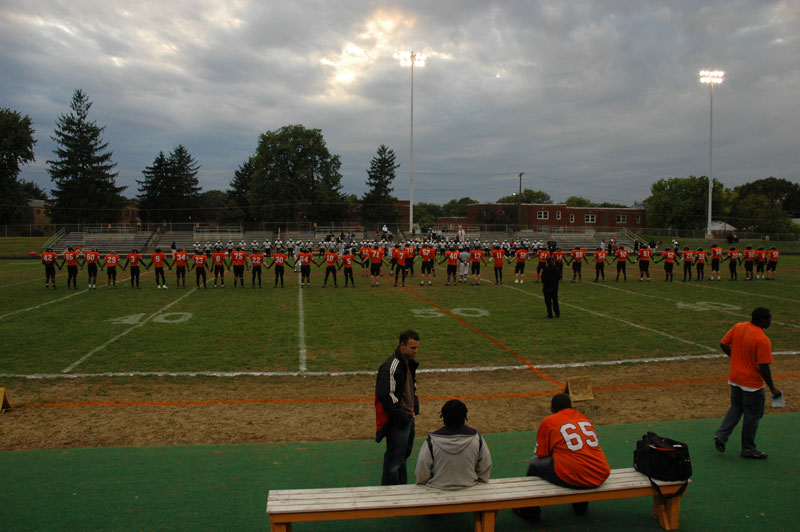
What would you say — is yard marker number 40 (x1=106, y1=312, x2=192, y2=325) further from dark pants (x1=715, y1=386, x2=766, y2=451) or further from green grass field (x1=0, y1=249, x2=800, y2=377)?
dark pants (x1=715, y1=386, x2=766, y2=451)

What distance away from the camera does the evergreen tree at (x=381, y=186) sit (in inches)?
2766

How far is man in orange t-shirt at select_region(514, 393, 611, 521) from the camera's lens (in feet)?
13.7

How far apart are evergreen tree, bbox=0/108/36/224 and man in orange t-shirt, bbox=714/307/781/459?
6850 cm

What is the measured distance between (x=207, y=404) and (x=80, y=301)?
44.2 feet

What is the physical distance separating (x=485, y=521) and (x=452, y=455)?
56 centimetres

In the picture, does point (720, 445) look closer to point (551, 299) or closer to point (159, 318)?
point (551, 299)

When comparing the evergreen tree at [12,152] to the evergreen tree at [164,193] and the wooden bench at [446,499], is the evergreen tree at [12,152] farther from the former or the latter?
the wooden bench at [446,499]

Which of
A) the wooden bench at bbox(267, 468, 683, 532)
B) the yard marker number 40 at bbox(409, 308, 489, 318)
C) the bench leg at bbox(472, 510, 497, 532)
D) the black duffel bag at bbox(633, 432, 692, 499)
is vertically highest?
the black duffel bag at bbox(633, 432, 692, 499)

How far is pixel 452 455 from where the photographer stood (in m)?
4.07

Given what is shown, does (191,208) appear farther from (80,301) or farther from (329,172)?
(80,301)

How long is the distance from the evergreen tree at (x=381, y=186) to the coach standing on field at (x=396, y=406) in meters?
65.7

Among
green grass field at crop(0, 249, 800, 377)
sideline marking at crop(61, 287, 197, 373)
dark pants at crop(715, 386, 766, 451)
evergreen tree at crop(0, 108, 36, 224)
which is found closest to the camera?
dark pants at crop(715, 386, 766, 451)

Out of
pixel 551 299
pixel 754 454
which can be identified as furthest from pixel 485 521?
pixel 551 299

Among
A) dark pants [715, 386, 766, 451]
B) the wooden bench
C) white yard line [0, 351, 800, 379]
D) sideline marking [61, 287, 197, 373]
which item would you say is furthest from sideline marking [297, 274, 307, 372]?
dark pants [715, 386, 766, 451]
